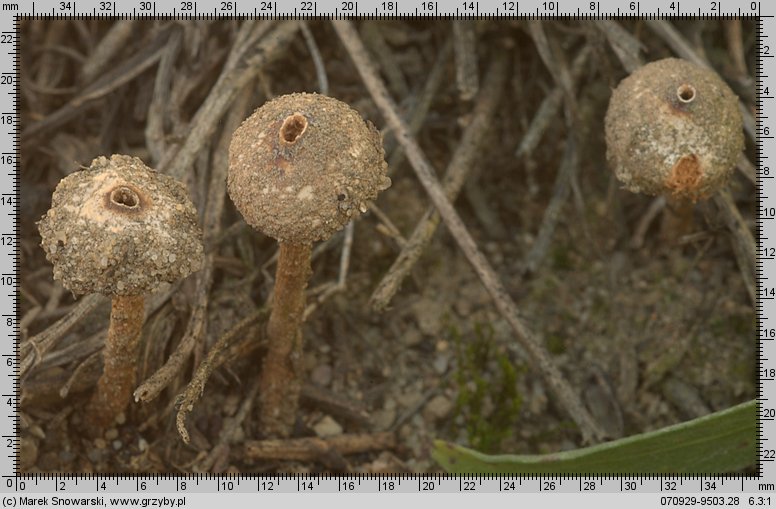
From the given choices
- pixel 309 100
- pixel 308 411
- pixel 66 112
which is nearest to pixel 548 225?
pixel 308 411

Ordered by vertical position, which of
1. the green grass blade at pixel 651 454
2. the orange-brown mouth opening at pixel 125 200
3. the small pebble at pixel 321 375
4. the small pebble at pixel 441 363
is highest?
the orange-brown mouth opening at pixel 125 200

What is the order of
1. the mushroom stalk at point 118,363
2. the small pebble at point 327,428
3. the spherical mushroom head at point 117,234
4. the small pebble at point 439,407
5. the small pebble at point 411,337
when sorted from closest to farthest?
the spherical mushroom head at point 117,234 → the mushroom stalk at point 118,363 → the small pebble at point 327,428 → the small pebble at point 439,407 → the small pebble at point 411,337

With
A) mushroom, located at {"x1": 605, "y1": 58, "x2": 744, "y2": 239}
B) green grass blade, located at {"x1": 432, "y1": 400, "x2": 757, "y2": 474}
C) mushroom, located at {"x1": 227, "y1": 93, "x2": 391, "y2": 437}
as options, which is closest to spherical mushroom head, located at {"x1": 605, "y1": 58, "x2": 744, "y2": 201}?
mushroom, located at {"x1": 605, "y1": 58, "x2": 744, "y2": 239}

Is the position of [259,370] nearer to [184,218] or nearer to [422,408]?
[422,408]

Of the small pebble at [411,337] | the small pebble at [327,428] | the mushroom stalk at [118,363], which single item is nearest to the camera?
the mushroom stalk at [118,363]

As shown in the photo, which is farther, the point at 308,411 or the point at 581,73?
the point at 581,73

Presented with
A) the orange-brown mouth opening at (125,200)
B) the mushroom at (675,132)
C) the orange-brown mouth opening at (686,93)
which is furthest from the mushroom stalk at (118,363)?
the orange-brown mouth opening at (686,93)

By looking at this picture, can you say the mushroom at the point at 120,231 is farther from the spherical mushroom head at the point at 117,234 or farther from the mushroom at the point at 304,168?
the mushroom at the point at 304,168

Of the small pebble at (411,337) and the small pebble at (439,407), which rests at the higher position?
the small pebble at (411,337)
